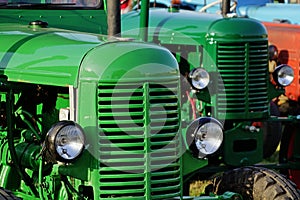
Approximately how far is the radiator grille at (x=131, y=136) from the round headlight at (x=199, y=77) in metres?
2.95

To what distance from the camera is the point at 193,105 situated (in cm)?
834

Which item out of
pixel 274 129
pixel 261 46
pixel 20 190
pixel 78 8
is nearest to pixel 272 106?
pixel 274 129

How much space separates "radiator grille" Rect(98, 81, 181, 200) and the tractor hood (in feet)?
10.7

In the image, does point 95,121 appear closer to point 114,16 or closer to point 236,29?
point 114,16

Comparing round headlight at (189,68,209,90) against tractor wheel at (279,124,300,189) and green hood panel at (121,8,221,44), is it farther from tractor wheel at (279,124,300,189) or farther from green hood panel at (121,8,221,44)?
tractor wheel at (279,124,300,189)

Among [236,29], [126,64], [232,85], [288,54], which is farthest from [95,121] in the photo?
[288,54]

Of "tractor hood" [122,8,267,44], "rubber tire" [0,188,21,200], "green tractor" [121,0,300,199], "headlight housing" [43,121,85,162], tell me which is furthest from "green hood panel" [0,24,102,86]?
"tractor hood" [122,8,267,44]

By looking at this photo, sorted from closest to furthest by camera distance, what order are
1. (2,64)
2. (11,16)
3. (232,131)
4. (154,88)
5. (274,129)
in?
(154,88), (2,64), (11,16), (232,131), (274,129)

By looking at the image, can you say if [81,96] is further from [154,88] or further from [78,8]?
[78,8]

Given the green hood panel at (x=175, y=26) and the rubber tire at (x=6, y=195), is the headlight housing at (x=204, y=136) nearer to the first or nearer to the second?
the rubber tire at (x=6, y=195)

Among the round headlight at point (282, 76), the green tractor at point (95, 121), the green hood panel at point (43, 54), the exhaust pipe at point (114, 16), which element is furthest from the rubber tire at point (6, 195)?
the round headlight at point (282, 76)

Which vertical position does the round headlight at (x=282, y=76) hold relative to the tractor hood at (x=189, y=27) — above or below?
below

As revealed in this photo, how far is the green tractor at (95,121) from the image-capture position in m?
5.05

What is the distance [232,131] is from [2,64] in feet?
9.80
